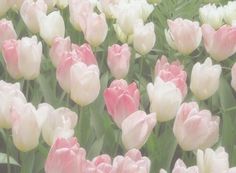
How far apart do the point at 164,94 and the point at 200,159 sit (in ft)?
0.67

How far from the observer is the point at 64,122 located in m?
1.09

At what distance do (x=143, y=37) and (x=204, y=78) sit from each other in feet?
0.89

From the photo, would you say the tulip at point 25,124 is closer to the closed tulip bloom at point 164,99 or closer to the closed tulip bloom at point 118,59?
the closed tulip bloom at point 164,99

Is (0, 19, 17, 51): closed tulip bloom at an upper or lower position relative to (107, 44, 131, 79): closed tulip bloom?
upper

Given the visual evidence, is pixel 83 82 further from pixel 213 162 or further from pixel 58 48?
pixel 213 162

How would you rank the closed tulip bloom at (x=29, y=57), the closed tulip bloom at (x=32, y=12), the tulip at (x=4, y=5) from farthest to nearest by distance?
1. the tulip at (x=4, y=5)
2. the closed tulip bloom at (x=32, y=12)
3. the closed tulip bloom at (x=29, y=57)

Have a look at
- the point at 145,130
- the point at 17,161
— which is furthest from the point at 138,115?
the point at 17,161

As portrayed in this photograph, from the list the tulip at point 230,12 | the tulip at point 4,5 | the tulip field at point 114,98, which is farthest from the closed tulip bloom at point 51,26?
the tulip at point 230,12

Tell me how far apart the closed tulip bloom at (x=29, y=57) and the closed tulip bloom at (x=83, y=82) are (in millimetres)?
145

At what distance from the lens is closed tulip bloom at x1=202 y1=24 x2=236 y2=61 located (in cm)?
148

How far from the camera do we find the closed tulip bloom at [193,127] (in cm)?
112

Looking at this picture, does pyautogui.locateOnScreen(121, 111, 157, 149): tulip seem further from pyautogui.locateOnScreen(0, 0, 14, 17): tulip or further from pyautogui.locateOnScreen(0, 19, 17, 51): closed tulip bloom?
pyautogui.locateOnScreen(0, 0, 14, 17): tulip

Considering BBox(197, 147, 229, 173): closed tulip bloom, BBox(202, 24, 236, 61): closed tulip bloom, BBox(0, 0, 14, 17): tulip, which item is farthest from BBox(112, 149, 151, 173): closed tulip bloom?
BBox(0, 0, 14, 17): tulip

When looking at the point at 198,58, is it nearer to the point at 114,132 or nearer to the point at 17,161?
the point at 114,132
